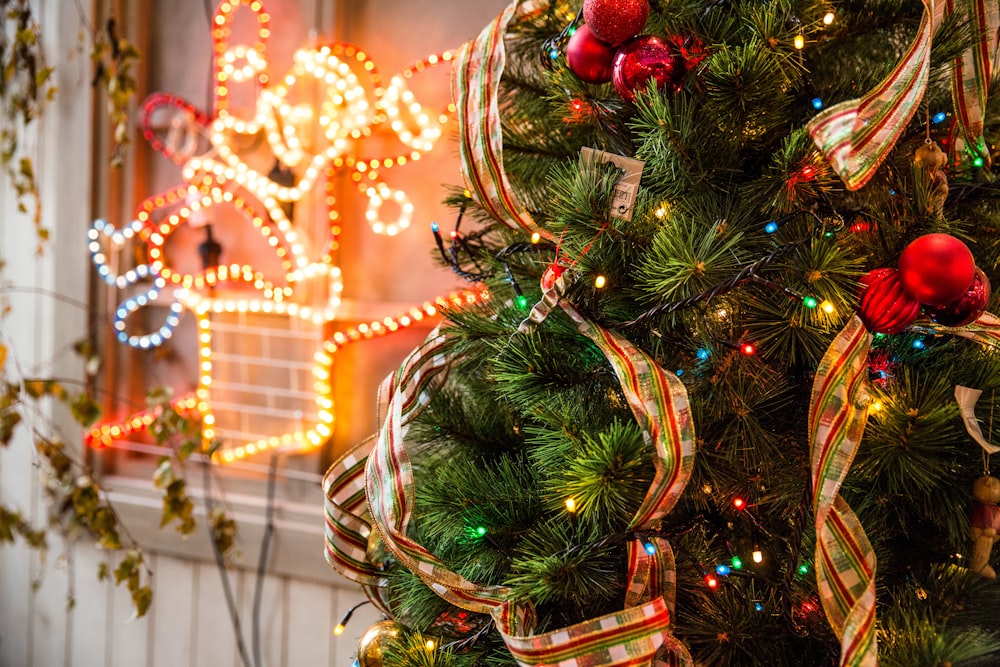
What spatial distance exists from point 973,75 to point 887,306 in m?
0.21

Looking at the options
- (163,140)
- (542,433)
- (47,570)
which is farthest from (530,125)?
(47,570)

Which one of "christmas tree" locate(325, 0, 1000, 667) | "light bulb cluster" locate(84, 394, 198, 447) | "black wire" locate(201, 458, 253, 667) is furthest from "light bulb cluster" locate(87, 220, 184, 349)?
"christmas tree" locate(325, 0, 1000, 667)

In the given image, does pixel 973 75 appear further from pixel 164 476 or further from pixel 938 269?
pixel 164 476

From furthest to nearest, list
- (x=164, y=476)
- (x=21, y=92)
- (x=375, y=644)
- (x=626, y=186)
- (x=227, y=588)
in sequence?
(x=21, y=92)
(x=227, y=588)
(x=164, y=476)
(x=375, y=644)
(x=626, y=186)

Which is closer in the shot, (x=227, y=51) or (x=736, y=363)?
(x=736, y=363)

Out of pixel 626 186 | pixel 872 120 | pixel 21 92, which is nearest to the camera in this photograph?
pixel 872 120

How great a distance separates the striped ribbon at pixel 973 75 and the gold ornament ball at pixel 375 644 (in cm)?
63

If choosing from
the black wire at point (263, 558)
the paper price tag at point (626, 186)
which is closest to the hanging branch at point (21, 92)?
the black wire at point (263, 558)

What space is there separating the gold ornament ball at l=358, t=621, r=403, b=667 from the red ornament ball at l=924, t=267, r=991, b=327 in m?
0.52

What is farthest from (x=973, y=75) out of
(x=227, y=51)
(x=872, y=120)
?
(x=227, y=51)

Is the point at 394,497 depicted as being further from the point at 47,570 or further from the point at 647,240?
the point at 47,570

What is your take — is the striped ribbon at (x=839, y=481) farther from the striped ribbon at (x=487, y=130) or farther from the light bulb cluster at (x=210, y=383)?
the light bulb cluster at (x=210, y=383)

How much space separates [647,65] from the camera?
630 millimetres

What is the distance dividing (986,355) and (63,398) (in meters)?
1.46
